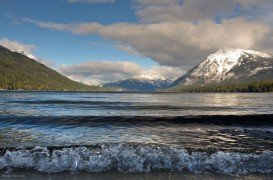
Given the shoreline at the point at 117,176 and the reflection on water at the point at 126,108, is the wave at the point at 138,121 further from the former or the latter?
the shoreline at the point at 117,176

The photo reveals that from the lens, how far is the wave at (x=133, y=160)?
715 inches

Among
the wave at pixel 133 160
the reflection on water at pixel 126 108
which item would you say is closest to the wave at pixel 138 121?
the reflection on water at pixel 126 108

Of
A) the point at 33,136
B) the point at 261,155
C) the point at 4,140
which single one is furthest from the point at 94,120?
the point at 261,155

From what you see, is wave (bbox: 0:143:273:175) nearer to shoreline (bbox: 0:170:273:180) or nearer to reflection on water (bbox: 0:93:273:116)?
shoreline (bbox: 0:170:273:180)

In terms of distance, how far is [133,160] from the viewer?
62.1ft

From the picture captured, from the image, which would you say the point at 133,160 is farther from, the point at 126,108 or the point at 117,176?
the point at 126,108

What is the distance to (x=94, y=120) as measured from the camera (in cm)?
4141

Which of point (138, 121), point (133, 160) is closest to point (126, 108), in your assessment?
point (138, 121)

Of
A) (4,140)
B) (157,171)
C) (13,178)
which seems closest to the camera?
(13,178)

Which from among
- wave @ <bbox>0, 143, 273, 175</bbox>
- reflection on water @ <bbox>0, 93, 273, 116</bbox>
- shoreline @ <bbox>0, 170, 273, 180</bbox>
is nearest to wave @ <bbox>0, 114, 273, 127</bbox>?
reflection on water @ <bbox>0, 93, 273, 116</bbox>

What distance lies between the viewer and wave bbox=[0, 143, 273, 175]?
59.6ft

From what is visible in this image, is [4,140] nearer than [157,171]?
No

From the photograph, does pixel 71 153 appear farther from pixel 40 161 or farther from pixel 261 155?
pixel 261 155

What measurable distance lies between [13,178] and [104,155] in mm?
5102
